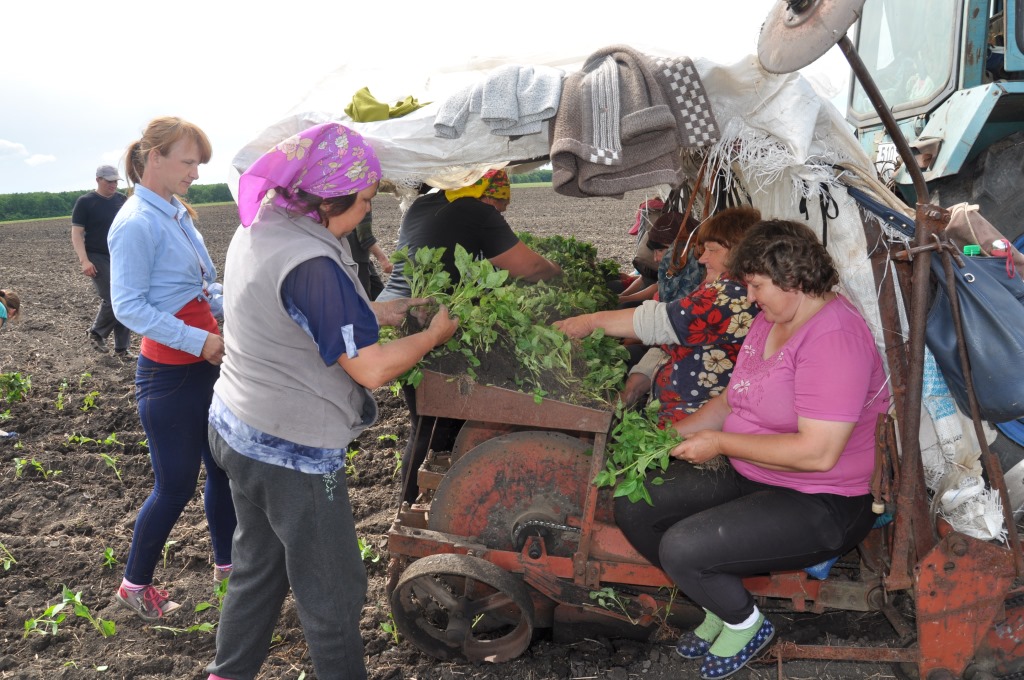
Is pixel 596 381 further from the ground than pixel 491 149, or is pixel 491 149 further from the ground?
pixel 491 149

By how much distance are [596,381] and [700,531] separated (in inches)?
26.7

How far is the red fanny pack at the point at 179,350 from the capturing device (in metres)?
3.14

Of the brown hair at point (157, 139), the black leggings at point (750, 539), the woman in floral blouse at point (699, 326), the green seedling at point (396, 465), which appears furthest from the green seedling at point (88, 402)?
the black leggings at point (750, 539)

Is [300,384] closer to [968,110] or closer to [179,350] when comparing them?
[179,350]

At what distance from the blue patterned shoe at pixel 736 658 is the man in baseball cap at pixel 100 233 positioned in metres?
6.90

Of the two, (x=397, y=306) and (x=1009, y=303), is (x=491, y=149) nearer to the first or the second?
(x=397, y=306)

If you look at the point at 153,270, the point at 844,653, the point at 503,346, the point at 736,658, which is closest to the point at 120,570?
the point at 153,270

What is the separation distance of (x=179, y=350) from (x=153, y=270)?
1.12 ft

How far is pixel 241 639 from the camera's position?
2.64 metres

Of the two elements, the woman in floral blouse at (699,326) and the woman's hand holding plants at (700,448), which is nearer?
the woman's hand holding plants at (700,448)

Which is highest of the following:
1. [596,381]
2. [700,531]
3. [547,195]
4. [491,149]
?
[491,149]

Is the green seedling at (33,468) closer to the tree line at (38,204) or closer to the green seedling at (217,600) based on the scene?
the green seedling at (217,600)

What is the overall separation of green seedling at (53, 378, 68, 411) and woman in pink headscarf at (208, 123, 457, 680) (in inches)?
175

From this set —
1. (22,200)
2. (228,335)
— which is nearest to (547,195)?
(22,200)
